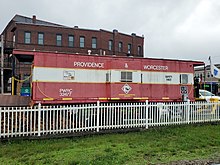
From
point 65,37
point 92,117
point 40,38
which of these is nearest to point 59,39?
point 65,37

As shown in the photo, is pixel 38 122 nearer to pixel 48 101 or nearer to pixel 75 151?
pixel 75 151

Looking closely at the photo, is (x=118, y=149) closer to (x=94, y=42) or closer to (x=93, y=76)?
(x=93, y=76)

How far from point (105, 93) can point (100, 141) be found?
5.12 meters

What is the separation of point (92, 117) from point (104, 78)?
4256 millimetres

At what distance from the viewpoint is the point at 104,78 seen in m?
13.0

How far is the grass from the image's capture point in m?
6.16

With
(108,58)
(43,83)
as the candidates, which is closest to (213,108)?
(108,58)

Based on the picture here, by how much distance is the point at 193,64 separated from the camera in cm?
1560

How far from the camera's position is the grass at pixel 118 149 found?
616 centimetres

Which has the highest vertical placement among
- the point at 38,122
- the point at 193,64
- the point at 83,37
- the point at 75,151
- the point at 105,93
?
the point at 83,37

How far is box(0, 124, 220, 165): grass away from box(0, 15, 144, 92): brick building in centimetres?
3000

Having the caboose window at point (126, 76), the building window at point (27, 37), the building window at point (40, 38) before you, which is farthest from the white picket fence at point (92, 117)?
the building window at point (40, 38)

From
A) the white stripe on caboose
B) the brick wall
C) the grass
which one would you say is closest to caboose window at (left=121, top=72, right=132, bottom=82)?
the white stripe on caboose

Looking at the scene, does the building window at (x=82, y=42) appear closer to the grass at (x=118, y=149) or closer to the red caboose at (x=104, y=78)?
the red caboose at (x=104, y=78)
